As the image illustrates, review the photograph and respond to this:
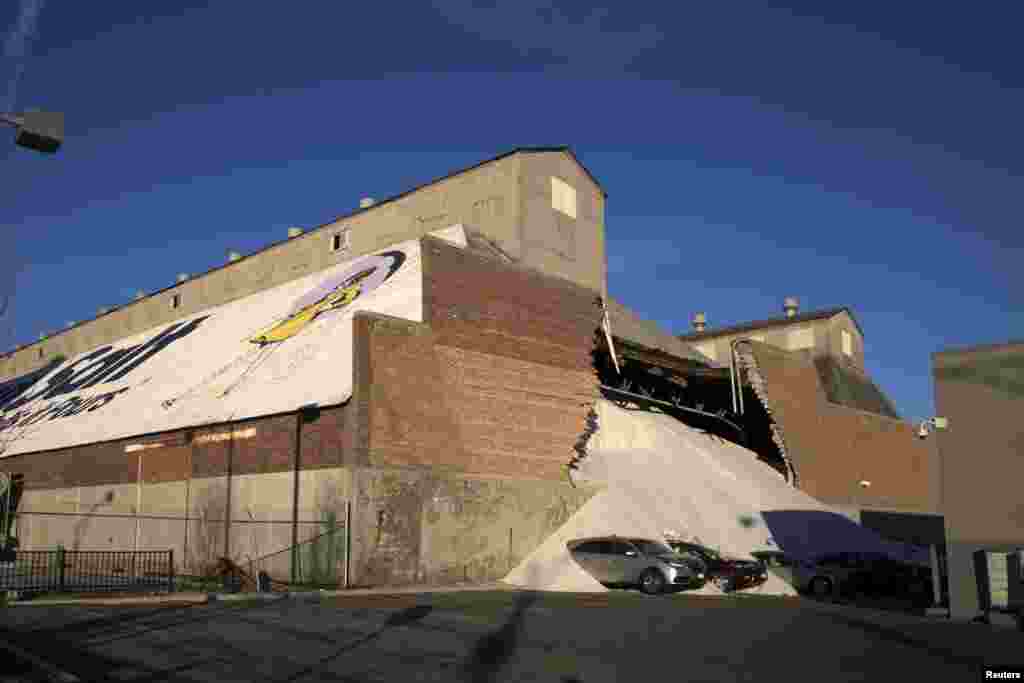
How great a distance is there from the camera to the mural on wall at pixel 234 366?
109 ft

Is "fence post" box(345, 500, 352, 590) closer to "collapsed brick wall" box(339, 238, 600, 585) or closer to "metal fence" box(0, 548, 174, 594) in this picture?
"collapsed brick wall" box(339, 238, 600, 585)

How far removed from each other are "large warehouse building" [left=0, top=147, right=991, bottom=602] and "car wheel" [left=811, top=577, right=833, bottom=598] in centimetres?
375

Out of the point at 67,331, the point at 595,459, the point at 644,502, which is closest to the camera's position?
the point at 644,502

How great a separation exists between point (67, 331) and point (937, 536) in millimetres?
71859

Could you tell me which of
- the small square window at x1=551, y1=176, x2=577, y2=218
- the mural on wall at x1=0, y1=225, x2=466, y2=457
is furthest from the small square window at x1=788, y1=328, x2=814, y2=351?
A: the mural on wall at x1=0, y1=225, x2=466, y2=457

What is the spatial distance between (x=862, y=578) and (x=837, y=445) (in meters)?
19.0

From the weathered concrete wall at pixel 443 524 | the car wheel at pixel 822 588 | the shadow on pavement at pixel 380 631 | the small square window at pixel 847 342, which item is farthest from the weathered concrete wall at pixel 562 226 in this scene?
the small square window at pixel 847 342

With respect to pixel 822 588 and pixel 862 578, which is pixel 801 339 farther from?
pixel 822 588

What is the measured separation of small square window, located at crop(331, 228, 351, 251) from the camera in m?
55.2

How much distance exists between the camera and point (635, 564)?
28.6 m

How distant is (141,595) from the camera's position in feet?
76.4

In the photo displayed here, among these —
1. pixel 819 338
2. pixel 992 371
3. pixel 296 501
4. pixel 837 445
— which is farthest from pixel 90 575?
pixel 819 338

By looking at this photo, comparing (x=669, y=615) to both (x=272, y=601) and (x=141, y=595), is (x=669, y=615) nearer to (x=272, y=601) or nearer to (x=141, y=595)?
(x=272, y=601)

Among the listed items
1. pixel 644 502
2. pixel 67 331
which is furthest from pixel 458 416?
pixel 67 331
